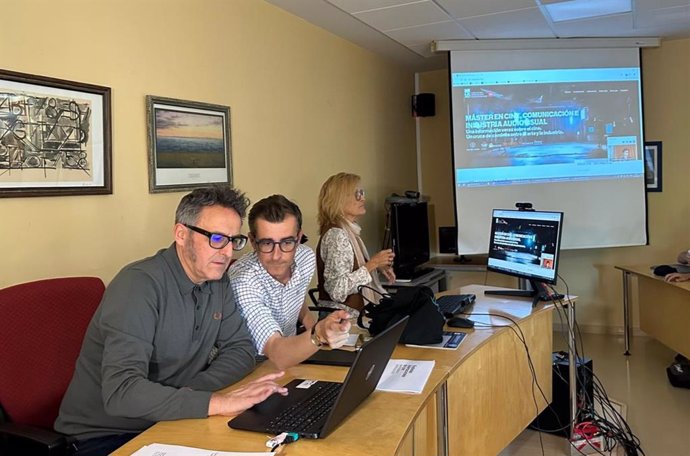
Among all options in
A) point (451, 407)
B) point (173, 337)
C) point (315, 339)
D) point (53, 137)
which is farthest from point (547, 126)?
point (173, 337)

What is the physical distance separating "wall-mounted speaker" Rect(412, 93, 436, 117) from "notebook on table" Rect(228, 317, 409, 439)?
4.42 m

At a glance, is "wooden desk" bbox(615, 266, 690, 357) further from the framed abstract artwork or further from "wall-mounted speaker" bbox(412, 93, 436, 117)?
the framed abstract artwork

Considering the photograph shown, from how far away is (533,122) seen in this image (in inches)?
188

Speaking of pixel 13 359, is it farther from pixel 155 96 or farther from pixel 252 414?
pixel 155 96

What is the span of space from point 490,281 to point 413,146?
154cm

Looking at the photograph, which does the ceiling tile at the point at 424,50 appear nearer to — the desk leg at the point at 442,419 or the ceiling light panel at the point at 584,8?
the ceiling light panel at the point at 584,8

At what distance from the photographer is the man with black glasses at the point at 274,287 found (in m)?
1.85

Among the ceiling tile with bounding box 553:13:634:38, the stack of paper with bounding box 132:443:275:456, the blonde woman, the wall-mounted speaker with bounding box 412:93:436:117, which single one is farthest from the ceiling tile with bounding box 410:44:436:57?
the stack of paper with bounding box 132:443:275:456

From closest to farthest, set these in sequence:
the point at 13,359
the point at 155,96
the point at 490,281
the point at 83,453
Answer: the point at 83,453 < the point at 13,359 < the point at 155,96 < the point at 490,281

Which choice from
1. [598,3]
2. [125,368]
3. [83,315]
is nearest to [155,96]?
[83,315]

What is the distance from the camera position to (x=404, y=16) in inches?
156

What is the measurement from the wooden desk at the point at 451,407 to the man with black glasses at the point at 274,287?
0.08 meters

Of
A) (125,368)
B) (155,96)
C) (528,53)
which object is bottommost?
(125,368)

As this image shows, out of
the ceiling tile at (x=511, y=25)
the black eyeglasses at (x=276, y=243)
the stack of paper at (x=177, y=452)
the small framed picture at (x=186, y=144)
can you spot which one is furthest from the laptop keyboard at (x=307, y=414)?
the ceiling tile at (x=511, y=25)
